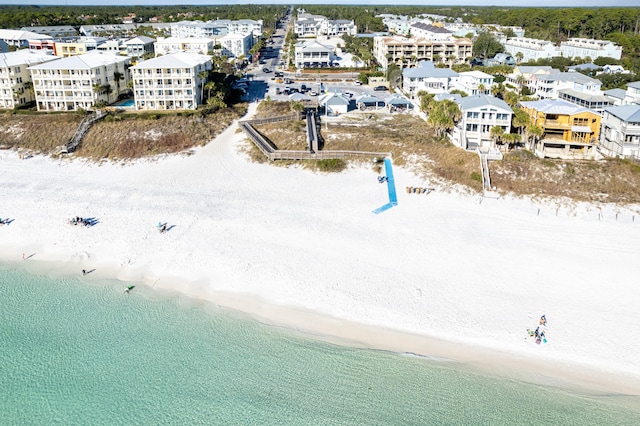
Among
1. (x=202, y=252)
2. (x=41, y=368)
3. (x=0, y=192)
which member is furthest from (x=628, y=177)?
(x=0, y=192)

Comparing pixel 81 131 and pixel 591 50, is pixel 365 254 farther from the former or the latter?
pixel 591 50

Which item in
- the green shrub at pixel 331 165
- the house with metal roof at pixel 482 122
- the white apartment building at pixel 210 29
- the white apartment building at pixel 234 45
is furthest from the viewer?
the white apartment building at pixel 210 29

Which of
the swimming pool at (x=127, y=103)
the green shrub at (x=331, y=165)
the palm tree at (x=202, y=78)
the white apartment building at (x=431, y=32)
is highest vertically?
the white apartment building at (x=431, y=32)

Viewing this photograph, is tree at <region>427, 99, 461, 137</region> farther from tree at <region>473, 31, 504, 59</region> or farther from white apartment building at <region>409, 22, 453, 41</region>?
white apartment building at <region>409, 22, 453, 41</region>

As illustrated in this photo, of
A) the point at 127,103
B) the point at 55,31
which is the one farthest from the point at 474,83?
the point at 55,31

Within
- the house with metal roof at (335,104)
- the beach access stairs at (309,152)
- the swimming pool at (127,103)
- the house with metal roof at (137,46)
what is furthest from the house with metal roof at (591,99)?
the house with metal roof at (137,46)

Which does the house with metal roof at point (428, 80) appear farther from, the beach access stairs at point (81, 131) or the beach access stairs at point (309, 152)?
the beach access stairs at point (81, 131)

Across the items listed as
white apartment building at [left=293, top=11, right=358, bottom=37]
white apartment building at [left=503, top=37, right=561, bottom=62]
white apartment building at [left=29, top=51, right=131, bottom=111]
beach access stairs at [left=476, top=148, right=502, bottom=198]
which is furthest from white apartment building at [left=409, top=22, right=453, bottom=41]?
white apartment building at [left=29, top=51, right=131, bottom=111]

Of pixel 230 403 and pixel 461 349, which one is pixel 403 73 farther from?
pixel 230 403
